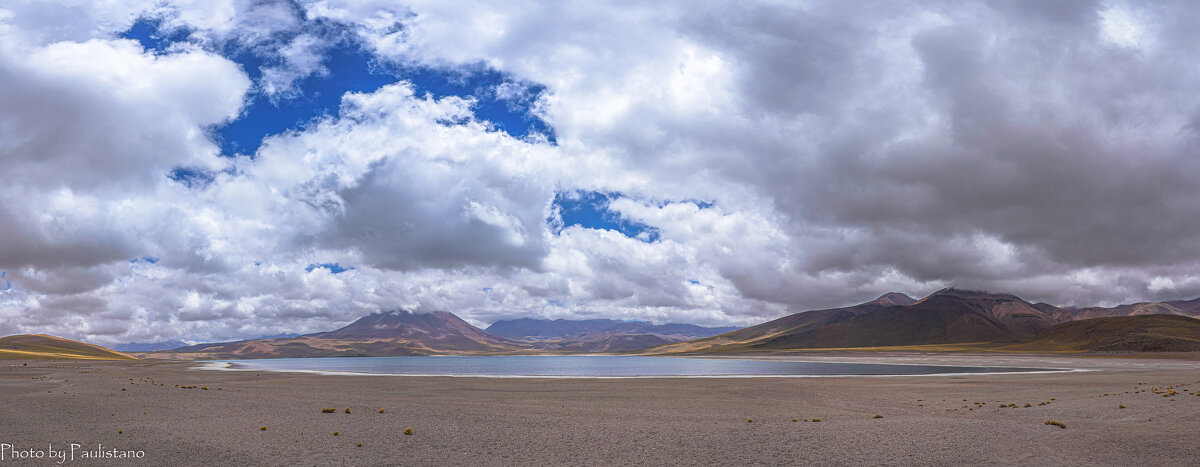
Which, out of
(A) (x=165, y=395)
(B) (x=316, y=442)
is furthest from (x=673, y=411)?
(A) (x=165, y=395)

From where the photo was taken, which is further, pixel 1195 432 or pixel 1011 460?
pixel 1195 432

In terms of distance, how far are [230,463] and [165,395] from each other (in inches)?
1141

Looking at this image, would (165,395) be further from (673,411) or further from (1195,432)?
(1195,432)

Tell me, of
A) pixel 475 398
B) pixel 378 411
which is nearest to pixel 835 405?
pixel 475 398

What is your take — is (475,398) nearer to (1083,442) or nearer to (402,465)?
(402,465)

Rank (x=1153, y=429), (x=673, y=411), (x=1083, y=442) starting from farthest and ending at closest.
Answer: (x=673, y=411), (x=1153, y=429), (x=1083, y=442)

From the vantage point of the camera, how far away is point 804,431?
23.0 m

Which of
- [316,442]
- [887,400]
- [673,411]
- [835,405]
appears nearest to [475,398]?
[673,411]

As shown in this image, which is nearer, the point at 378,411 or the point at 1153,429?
the point at 1153,429

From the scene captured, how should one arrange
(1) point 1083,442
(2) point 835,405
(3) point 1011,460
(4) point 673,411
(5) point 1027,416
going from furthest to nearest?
(2) point 835,405 < (4) point 673,411 < (5) point 1027,416 < (1) point 1083,442 < (3) point 1011,460

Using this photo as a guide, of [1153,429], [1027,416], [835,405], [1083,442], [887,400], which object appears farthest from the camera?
[887,400]

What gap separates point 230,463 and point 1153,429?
31108 mm

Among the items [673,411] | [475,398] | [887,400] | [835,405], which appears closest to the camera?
[673,411]

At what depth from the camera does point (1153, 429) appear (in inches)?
856
